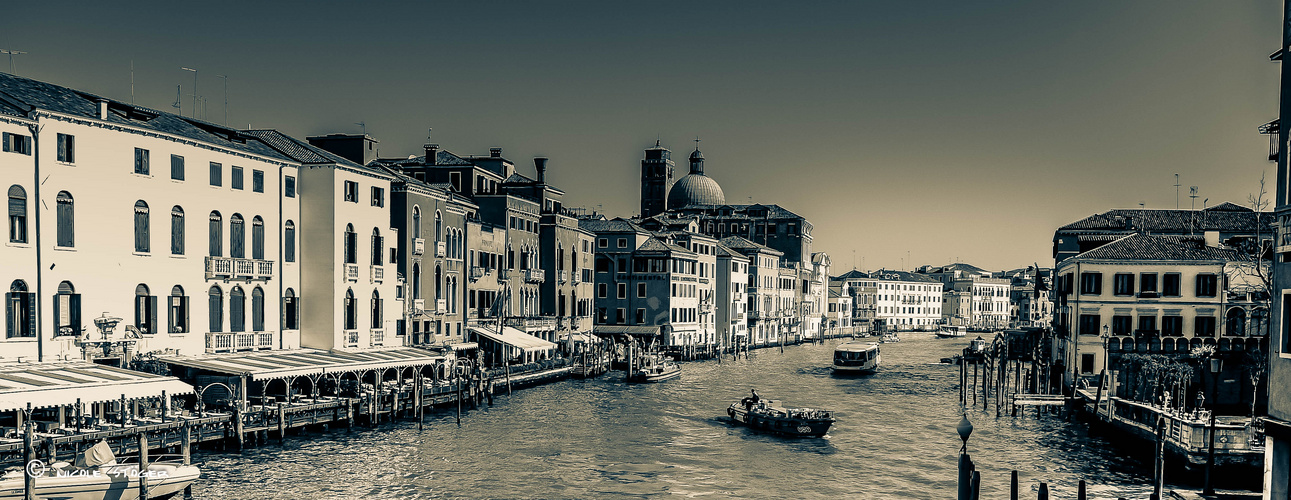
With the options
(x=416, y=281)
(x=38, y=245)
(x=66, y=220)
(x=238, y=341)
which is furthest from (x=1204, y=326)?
(x=38, y=245)

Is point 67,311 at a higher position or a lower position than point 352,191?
lower

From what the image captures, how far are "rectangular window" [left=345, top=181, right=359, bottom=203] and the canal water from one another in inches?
342

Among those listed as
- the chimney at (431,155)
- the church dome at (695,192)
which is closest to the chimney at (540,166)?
the chimney at (431,155)

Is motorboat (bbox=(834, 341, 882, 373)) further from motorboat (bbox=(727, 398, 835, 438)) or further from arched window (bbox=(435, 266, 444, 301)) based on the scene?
arched window (bbox=(435, 266, 444, 301))

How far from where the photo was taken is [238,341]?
34.1 metres

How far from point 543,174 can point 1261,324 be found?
38842 mm

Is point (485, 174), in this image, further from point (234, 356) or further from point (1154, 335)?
point (1154, 335)

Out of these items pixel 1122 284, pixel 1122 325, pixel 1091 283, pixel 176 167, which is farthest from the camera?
pixel 1091 283

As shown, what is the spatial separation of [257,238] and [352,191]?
4.36m

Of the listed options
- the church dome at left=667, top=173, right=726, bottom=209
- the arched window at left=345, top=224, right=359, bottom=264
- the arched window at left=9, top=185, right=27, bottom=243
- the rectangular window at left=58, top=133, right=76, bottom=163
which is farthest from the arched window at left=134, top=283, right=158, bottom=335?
the church dome at left=667, top=173, right=726, bottom=209

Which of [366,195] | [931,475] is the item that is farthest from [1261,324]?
[366,195]

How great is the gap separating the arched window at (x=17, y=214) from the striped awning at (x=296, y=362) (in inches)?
217

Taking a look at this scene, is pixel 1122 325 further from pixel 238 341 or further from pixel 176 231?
pixel 176 231

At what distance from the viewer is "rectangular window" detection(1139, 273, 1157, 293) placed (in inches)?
1631
